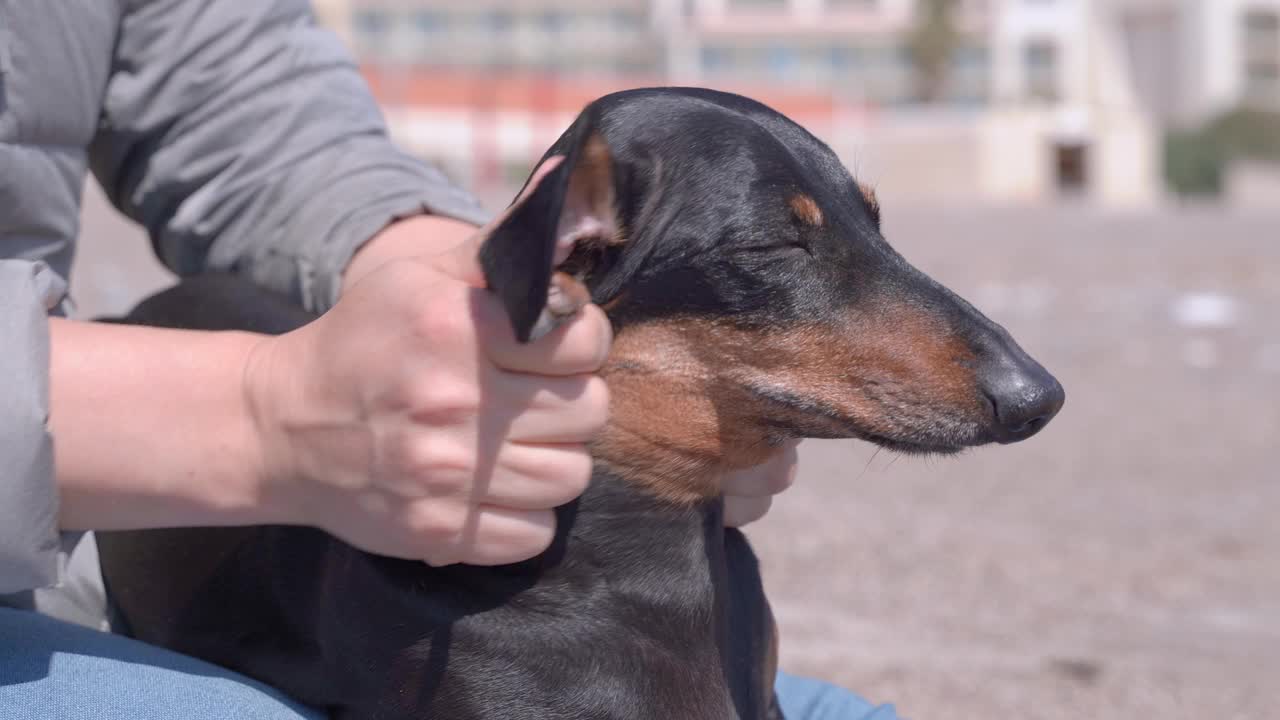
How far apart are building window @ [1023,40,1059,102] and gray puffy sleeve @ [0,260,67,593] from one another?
6520cm

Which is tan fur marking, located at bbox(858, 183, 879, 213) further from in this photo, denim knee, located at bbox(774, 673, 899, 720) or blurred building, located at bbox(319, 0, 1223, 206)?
A: blurred building, located at bbox(319, 0, 1223, 206)

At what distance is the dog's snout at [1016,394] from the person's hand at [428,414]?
20.0 inches

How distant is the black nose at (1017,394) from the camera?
76.1 inches

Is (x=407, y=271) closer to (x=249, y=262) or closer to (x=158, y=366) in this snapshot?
(x=158, y=366)

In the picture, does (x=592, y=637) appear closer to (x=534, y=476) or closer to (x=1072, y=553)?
(x=534, y=476)

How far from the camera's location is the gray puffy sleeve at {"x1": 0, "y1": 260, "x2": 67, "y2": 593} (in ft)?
5.72

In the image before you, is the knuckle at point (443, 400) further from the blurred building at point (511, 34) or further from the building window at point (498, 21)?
the building window at point (498, 21)

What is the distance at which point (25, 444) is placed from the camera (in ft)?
5.71

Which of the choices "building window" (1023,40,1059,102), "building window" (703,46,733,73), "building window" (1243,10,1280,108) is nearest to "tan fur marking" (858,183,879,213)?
"building window" (703,46,733,73)

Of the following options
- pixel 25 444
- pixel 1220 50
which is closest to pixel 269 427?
pixel 25 444

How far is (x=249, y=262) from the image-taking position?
2887 mm

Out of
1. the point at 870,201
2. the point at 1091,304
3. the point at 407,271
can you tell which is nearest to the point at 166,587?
the point at 407,271

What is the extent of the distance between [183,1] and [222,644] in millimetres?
1240

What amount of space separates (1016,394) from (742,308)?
0.39 meters
